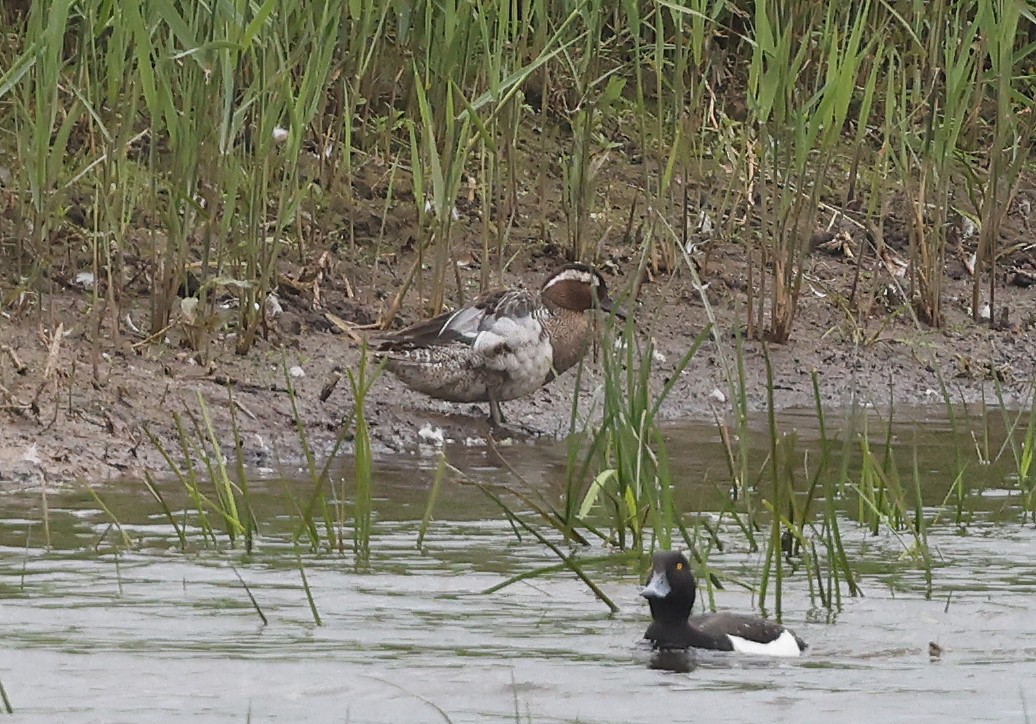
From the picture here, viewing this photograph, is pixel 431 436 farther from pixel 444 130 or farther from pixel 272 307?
pixel 444 130

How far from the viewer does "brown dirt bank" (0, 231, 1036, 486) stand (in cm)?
868

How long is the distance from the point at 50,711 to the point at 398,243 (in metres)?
6.56

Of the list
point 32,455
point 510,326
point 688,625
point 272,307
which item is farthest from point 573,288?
point 688,625

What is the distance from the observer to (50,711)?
503cm

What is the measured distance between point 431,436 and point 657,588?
3801 mm

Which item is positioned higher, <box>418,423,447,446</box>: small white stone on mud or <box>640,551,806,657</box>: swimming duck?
<box>640,551,806,657</box>: swimming duck

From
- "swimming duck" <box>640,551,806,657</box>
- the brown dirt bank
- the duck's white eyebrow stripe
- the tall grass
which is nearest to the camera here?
"swimming duck" <box>640,551,806,657</box>

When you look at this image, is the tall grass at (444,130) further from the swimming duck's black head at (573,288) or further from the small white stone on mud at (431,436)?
the small white stone on mud at (431,436)

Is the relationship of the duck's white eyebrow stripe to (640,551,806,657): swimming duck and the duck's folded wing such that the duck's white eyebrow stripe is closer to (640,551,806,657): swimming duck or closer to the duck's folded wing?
the duck's folded wing

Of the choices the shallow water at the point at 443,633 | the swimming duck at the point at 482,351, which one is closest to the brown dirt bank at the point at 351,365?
the swimming duck at the point at 482,351

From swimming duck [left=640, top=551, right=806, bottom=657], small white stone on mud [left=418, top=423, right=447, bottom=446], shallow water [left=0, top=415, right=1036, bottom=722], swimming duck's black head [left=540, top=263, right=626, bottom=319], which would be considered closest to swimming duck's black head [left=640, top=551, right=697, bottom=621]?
swimming duck [left=640, top=551, right=806, bottom=657]

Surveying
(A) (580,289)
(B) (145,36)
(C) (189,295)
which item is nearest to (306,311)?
(C) (189,295)

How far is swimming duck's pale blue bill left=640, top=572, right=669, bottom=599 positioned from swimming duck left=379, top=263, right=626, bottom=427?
3.72m

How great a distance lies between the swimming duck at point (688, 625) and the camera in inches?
232
